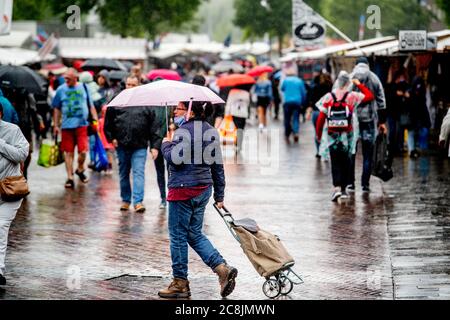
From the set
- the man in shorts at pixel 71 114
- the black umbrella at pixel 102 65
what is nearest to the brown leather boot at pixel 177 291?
the man in shorts at pixel 71 114

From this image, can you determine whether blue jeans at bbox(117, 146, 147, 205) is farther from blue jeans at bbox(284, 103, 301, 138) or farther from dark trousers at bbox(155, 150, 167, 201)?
blue jeans at bbox(284, 103, 301, 138)

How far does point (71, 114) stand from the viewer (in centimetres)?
1659

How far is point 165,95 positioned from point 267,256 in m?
1.73

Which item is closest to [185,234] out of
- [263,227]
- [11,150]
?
[11,150]

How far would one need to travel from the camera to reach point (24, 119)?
15.5 meters

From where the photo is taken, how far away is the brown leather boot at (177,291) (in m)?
9.19

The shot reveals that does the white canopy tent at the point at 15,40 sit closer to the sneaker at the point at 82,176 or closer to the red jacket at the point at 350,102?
the sneaker at the point at 82,176

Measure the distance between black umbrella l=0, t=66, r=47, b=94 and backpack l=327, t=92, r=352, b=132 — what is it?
4.05 m

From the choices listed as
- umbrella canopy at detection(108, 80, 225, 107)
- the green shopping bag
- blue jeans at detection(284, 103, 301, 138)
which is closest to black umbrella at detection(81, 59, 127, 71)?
blue jeans at detection(284, 103, 301, 138)

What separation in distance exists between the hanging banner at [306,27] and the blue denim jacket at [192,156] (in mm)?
15679

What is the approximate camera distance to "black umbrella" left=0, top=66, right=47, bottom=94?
15.6 meters

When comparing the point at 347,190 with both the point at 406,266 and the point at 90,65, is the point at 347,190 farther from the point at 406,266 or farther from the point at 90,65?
the point at 90,65
